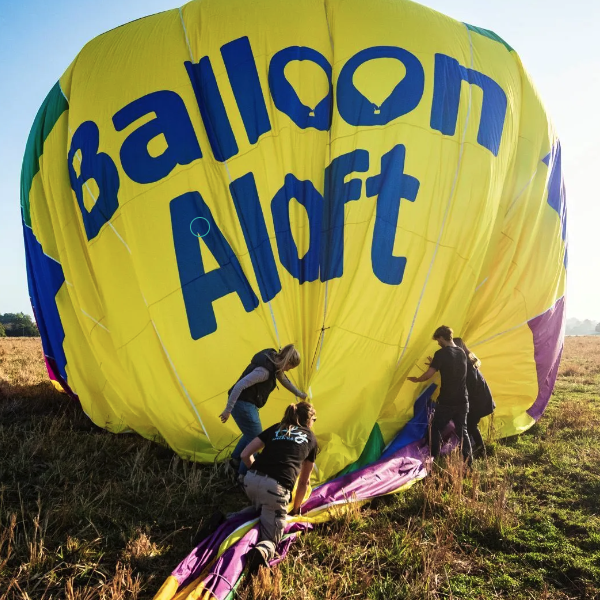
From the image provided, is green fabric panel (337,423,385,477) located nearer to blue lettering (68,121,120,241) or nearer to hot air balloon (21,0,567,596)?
hot air balloon (21,0,567,596)

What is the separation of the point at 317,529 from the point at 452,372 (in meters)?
2.19

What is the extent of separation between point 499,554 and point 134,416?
3.73 meters

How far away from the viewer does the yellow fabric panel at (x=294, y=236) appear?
508 centimetres

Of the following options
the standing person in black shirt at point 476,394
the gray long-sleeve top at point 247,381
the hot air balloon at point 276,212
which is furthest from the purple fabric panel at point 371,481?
the standing person in black shirt at point 476,394

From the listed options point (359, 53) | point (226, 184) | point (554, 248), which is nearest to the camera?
point (226, 184)

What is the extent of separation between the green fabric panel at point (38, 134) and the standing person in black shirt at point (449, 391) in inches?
208

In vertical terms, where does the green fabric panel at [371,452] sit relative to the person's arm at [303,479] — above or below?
below

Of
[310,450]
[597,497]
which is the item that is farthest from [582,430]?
[310,450]

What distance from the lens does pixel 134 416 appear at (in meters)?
5.46

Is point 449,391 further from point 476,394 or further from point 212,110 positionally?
point 212,110

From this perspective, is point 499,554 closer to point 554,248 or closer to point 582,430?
point 582,430

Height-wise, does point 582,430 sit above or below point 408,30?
below

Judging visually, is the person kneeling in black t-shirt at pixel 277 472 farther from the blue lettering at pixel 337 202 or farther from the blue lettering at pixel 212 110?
the blue lettering at pixel 212 110

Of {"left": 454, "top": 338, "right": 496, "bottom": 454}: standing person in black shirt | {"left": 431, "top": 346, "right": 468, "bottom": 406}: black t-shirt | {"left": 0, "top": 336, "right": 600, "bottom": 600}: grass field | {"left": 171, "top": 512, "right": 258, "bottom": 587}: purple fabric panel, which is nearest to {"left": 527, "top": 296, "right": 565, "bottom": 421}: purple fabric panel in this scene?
{"left": 0, "top": 336, "right": 600, "bottom": 600}: grass field
